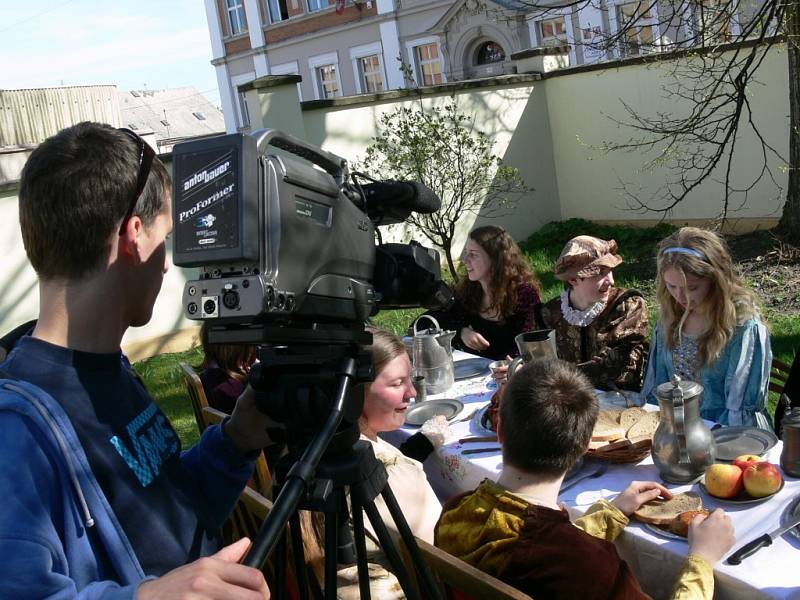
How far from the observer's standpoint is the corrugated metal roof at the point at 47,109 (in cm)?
980

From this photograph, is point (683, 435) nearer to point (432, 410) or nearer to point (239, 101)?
point (432, 410)

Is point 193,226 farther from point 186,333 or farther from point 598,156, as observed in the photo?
point 598,156

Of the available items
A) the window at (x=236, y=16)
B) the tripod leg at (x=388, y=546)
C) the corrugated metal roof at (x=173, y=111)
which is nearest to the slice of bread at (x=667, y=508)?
the tripod leg at (x=388, y=546)

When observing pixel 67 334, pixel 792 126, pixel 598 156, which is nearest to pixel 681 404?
pixel 67 334

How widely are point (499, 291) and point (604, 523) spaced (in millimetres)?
2299

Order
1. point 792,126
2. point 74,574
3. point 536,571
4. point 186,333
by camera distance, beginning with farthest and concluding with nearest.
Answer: point 186,333
point 792,126
point 536,571
point 74,574

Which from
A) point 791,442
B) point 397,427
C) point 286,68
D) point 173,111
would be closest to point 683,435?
point 791,442

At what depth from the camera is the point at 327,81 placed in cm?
2520

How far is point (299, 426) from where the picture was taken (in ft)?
3.86

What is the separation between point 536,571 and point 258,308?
38.5 inches

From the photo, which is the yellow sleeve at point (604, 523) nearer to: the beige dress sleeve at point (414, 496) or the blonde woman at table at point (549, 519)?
the blonde woman at table at point (549, 519)

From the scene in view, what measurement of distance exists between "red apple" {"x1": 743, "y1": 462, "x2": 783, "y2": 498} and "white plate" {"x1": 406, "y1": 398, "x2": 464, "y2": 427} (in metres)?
1.25

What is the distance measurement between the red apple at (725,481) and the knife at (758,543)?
0.19 meters

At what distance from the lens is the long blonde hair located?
9.66ft
